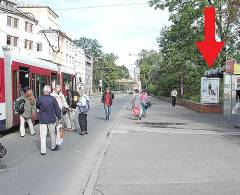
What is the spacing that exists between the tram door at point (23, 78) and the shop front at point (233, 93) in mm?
9514

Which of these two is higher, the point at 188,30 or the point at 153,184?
the point at 188,30

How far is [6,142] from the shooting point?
1469cm

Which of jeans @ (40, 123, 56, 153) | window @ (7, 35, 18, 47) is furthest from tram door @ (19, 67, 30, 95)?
window @ (7, 35, 18, 47)

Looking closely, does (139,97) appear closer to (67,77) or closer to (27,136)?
(67,77)

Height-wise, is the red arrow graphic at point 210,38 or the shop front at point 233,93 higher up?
the red arrow graphic at point 210,38

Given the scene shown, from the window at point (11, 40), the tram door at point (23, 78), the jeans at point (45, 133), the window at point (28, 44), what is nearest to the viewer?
the jeans at point (45, 133)

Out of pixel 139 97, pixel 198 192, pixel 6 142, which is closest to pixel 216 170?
pixel 198 192

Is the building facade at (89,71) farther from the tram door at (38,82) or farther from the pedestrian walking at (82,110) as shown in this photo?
the pedestrian walking at (82,110)

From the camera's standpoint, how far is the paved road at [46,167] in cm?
807

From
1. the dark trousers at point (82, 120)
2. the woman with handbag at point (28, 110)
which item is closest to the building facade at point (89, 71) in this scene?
the dark trousers at point (82, 120)

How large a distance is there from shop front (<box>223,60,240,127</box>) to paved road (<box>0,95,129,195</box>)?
9639 millimetres

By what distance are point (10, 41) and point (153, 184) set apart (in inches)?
2769

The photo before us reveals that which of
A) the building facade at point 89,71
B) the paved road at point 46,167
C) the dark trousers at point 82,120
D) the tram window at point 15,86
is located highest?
the building facade at point 89,71

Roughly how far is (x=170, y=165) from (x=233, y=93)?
49.2 feet
